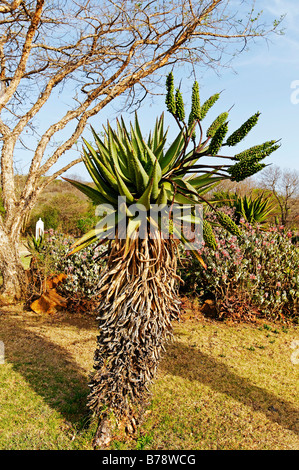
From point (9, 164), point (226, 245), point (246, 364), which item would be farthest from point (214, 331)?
point (9, 164)

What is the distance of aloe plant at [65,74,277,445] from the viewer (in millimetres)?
2891

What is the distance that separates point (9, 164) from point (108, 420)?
693 cm

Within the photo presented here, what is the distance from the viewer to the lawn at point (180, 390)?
3.42m

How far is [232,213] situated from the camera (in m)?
9.63

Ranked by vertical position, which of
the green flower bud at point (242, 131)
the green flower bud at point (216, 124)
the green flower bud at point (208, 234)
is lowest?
the green flower bud at point (208, 234)

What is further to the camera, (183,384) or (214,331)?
(214,331)

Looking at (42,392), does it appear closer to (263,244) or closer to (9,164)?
(263,244)

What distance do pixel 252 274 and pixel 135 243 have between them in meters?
4.55

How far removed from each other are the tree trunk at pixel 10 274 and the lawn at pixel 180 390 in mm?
1409

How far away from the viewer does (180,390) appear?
435cm

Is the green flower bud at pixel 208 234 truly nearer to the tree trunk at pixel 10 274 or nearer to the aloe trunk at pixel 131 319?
the aloe trunk at pixel 131 319

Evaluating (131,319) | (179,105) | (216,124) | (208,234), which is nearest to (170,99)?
(179,105)

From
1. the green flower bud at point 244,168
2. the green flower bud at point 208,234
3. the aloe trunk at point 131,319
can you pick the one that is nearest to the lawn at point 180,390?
the aloe trunk at point 131,319

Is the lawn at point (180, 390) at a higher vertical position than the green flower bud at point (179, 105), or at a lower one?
lower
